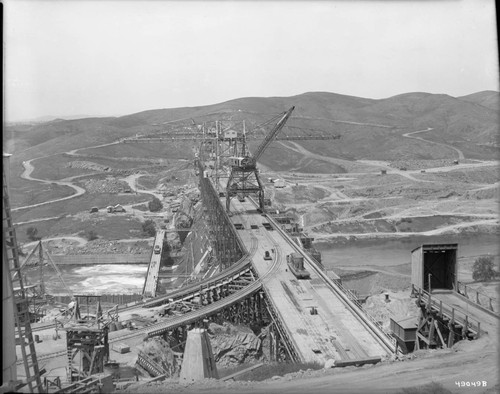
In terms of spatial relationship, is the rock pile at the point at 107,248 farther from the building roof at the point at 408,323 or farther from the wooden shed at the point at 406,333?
the wooden shed at the point at 406,333

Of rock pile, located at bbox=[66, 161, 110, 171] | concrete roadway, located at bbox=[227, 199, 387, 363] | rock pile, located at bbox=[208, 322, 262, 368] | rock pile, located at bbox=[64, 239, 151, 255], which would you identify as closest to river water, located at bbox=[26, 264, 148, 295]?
rock pile, located at bbox=[64, 239, 151, 255]

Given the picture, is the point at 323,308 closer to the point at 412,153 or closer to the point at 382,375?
the point at 382,375

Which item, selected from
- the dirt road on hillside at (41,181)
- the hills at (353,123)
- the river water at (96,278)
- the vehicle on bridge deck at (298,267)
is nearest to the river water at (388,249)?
the river water at (96,278)

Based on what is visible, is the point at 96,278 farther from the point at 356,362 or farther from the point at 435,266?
the point at 356,362

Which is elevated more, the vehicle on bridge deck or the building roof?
the vehicle on bridge deck

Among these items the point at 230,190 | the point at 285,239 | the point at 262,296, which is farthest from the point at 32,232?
the point at 262,296

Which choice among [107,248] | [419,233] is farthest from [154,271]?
[419,233]

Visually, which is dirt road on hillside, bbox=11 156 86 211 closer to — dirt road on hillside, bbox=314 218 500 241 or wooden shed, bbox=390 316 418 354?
wooden shed, bbox=390 316 418 354

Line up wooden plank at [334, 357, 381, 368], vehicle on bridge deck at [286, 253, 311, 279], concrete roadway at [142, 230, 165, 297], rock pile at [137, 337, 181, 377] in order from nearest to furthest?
wooden plank at [334, 357, 381, 368] < rock pile at [137, 337, 181, 377] < vehicle on bridge deck at [286, 253, 311, 279] < concrete roadway at [142, 230, 165, 297]
